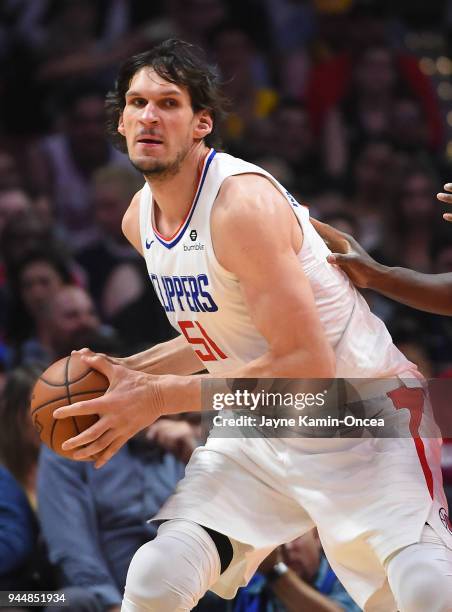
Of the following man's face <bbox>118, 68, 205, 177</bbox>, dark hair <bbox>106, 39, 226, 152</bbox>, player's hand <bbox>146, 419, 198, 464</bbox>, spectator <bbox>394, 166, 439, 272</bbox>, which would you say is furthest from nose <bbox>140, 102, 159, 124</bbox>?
spectator <bbox>394, 166, 439, 272</bbox>

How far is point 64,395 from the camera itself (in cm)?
389

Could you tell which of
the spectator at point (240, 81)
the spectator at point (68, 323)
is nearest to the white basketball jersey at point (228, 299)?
the spectator at point (68, 323)

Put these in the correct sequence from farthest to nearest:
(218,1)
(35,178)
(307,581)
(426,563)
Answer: (218,1)
(35,178)
(307,581)
(426,563)

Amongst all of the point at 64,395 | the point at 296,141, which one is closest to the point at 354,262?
the point at 64,395

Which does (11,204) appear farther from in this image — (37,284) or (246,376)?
(246,376)

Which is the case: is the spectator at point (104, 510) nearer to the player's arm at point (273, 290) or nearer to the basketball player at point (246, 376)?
the basketball player at point (246, 376)

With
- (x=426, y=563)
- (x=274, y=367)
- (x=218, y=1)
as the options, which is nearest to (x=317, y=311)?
(x=274, y=367)

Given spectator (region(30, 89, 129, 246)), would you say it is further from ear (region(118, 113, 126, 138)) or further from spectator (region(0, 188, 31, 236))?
ear (region(118, 113, 126, 138))

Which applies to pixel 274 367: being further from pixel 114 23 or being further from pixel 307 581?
pixel 114 23

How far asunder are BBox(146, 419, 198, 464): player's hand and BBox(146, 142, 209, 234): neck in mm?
1441

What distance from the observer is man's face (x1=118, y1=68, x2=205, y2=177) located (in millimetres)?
3953

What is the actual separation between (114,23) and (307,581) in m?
5.67

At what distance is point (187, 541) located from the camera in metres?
3.78

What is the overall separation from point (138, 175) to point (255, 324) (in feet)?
13.3
